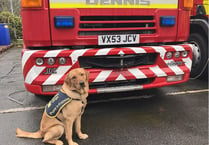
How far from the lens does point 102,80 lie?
323cm

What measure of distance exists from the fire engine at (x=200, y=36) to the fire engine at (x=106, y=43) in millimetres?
1185

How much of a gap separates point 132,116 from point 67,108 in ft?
4.11

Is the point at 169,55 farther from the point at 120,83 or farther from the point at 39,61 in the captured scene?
the point at 39,61

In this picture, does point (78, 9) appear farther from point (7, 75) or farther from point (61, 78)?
point (7, 75)

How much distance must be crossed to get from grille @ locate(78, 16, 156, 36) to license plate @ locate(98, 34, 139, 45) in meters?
0.07

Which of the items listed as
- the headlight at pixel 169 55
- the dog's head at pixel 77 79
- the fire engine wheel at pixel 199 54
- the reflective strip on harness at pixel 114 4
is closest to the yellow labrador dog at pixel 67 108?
the dog's head at pixel 77 79

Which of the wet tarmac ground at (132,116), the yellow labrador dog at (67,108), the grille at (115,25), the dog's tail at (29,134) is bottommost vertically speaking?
the wet tarmac ground at (132,116)

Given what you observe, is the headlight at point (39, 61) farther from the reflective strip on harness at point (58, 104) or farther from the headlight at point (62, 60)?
the reflective strip on harness at point (58, 104)

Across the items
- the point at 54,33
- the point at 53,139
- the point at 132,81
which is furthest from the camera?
the point at 132,81

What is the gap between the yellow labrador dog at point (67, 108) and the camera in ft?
8.15

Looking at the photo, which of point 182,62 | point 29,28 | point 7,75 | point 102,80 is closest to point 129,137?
point 102,80

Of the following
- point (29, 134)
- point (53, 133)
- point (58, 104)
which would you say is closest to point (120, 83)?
point (58, 104)

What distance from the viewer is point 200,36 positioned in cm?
491

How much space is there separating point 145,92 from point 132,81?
3.49ft
